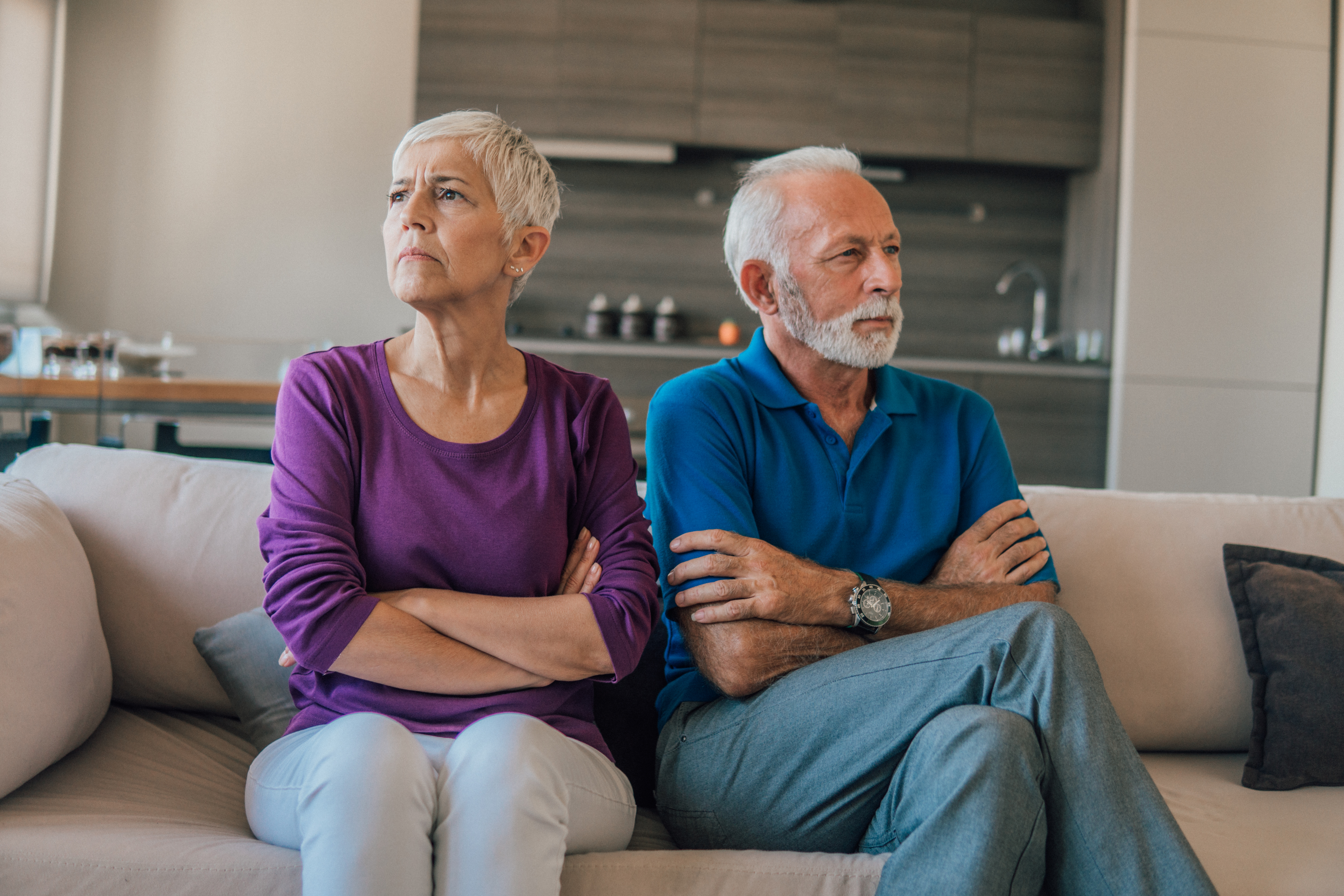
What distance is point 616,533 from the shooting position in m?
1.36

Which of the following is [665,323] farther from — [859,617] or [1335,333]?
[859,617]

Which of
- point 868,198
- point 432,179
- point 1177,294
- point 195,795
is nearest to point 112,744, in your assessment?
point 195,795

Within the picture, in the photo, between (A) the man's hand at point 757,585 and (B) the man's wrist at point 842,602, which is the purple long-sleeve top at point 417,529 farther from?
(B) the man's wrist at point 842,602

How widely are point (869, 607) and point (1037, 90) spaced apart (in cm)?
388

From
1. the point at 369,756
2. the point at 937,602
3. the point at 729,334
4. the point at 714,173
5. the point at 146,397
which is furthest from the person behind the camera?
the point at 714,173

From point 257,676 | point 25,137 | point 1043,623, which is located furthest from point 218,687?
point 25,137

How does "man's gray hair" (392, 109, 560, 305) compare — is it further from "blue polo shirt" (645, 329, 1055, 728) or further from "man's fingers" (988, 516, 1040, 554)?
"man's fingers" (988, 516, 1040, 554)

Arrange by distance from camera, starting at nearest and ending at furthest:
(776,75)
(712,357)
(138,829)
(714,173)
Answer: (138,829)
(712,357)
(776,75)
(714,173)

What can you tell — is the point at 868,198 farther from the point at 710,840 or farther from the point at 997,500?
the point at 710,840

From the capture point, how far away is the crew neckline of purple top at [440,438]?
4.28ft

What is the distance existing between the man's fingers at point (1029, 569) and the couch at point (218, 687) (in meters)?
0.17

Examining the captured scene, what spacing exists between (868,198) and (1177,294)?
3.32 metres

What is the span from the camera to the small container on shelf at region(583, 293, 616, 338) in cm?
461

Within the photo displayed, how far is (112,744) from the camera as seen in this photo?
56.0 inches
